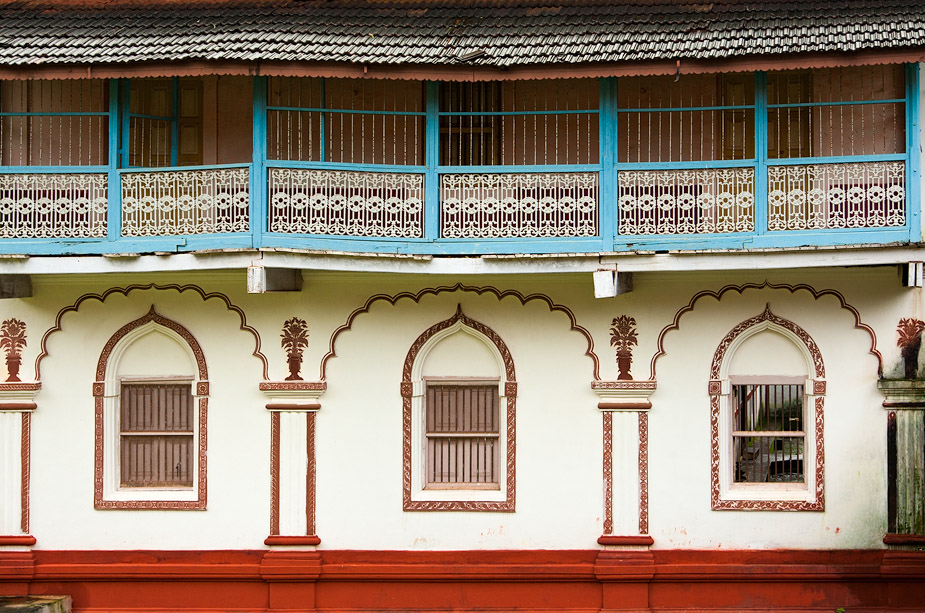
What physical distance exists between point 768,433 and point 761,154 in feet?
9.14

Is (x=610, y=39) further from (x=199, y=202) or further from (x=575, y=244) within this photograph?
(x=199, y=202)

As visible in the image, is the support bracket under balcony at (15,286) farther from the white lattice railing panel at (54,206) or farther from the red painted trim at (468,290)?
the red painted trim at (468,290)

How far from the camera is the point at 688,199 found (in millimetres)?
12492

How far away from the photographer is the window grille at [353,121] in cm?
1359

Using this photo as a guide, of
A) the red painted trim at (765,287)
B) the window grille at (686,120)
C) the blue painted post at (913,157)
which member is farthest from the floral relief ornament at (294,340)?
the blue painted post at (913,157)

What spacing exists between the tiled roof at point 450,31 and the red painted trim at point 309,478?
357cm

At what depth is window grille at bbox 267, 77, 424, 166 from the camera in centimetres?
1359

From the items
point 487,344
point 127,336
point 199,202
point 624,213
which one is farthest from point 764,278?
point 127,336

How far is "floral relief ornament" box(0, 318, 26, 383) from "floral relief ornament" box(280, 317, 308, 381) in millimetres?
2615

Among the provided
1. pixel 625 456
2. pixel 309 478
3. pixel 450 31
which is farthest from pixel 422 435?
pixel 450 31

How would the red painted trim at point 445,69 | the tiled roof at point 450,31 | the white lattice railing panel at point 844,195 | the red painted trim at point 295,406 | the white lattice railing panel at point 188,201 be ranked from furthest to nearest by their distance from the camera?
the red painted trim at point 295,406 < the white lattice railing panel at point 188,201 < the white lattice railing panel at point 844,195 < the tiled roof at point 450,31 < the red painted trim at point 445,69

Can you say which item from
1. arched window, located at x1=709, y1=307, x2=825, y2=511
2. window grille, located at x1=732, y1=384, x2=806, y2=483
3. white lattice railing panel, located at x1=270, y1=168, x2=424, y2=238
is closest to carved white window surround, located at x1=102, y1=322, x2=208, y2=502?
white lattice railing panel, located at x1=270, y1=168, x2=424, y2=238

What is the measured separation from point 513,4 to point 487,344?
3.43m

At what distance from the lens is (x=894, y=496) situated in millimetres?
13117
